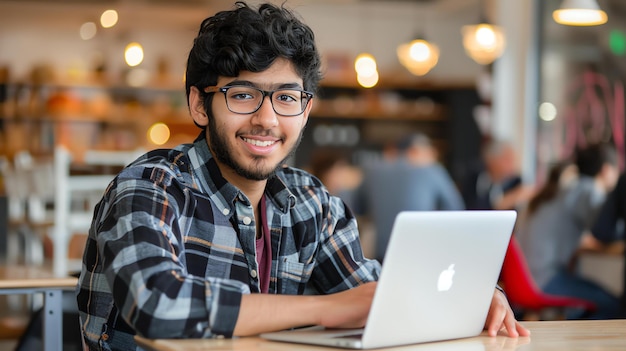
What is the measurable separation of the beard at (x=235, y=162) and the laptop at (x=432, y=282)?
0.40 m

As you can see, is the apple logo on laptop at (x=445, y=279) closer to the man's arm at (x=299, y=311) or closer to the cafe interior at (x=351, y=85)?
the man's arm at (x=299, y=311)

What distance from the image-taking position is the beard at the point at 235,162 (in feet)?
6.41

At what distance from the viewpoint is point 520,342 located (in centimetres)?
165

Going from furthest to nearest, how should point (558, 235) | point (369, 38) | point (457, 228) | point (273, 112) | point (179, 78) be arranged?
point (369, 38) < point (179, 78) < point (558, 235) < point (273, 112) < point (457, 228)

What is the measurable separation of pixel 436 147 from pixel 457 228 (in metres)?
10.7

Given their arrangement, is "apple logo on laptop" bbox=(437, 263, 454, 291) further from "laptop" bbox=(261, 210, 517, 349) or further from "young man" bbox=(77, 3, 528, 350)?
"young man" bbox=(77, 3, 528, 350)

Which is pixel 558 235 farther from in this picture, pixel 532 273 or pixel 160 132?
pixel 160 132

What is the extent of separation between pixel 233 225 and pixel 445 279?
0.53 metres

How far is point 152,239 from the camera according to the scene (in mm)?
1616

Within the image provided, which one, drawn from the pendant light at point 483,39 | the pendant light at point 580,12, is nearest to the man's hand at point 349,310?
the pendant light at point 580,12

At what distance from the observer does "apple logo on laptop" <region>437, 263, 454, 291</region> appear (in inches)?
62.7

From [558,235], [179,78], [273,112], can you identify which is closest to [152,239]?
[273,112]

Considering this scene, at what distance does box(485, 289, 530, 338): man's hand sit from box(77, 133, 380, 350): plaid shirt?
39 cm

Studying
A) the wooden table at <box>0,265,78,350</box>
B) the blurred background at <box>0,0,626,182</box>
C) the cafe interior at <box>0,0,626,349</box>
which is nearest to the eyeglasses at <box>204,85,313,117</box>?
the wooden table at <box>0,265,78,350</box>
